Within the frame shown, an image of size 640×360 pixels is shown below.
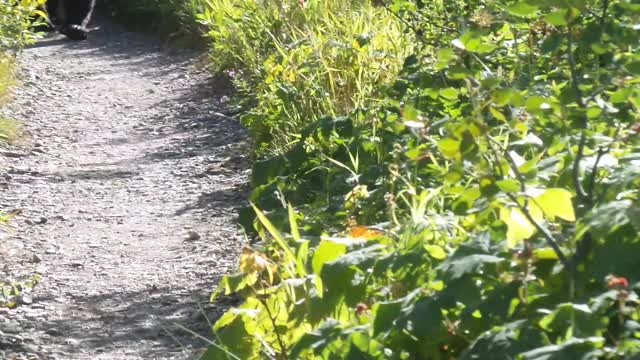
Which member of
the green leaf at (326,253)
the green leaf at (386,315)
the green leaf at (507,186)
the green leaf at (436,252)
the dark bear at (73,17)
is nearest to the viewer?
the green leaf at (507,186)

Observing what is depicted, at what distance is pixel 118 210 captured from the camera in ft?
23.3

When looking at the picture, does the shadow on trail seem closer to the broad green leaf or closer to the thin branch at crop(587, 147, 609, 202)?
the broad green leaf

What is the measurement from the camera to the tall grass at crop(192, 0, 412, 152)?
7.15 metres

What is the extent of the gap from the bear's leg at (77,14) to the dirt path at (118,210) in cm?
265

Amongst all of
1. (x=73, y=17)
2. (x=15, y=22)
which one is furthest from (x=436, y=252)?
(x=73, y=17)

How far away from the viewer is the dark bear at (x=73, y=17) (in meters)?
14.4

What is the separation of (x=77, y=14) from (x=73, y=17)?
2.5 inches

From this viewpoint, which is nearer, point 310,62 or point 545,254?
point 545,254

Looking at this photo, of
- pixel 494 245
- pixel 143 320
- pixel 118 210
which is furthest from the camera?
pixel 118 210

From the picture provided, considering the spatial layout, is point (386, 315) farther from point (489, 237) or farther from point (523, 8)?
point (523, 8)

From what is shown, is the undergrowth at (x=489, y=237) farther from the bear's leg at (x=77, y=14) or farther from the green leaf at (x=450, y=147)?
the bear's leg at (x=77, y=14)

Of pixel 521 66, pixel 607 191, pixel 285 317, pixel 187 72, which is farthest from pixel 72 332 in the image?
pixel 187 72

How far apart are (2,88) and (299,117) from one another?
333cm

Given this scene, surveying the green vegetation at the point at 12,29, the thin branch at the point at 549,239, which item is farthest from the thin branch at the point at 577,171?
the green vegetation at the point at 12,29
